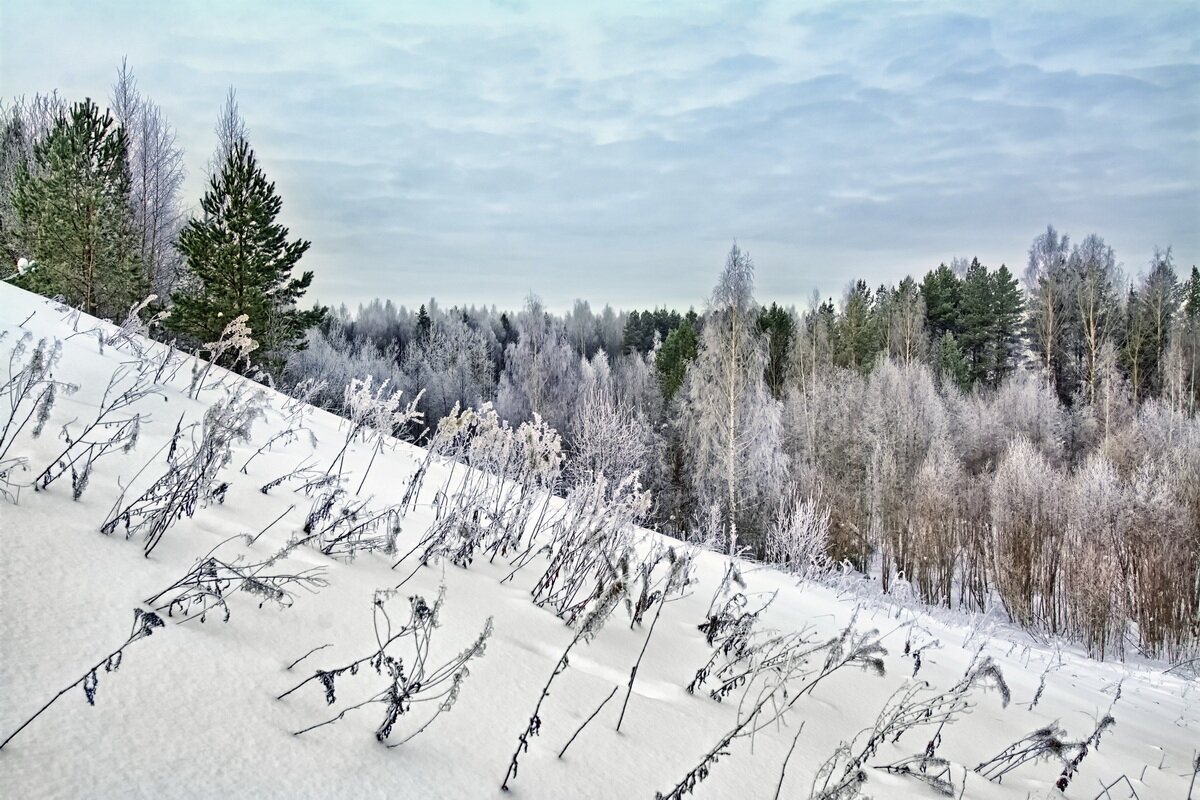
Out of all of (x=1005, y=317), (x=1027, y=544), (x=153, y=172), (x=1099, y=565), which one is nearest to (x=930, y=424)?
(x=1027, y=544)

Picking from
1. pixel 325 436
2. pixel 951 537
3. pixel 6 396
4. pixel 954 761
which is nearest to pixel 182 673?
pixel 6 396

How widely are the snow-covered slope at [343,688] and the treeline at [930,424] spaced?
116 inches

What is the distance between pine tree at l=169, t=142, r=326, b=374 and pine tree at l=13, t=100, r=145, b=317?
166 cm

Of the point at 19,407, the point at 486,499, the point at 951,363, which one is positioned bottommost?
the point at 486,499

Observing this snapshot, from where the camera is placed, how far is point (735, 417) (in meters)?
24.5

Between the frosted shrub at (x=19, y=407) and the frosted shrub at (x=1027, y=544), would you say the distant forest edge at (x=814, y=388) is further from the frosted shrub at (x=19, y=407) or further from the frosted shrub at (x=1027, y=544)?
the frosted shrub at (x=19, y=407)

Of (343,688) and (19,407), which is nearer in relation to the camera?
(343,688)

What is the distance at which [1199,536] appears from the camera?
1477cm

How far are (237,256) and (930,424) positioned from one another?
977 inches

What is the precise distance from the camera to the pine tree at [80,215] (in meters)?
18.6

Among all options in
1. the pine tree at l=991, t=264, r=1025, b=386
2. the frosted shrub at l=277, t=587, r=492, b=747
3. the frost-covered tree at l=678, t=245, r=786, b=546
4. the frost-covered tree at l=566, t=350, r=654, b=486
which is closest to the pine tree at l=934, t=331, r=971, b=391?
the pine tree at l=991, t=264, r=1025, b=386

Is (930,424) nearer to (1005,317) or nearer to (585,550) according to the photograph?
(1005,317)

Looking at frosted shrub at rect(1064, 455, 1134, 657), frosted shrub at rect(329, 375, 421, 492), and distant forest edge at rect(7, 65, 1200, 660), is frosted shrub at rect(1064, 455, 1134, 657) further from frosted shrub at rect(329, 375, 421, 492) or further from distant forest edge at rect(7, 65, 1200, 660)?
frosted shrub at rect(329, 375, 421, 492)

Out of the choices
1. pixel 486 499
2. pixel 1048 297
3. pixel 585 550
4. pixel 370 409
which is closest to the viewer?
pixel 585 550
